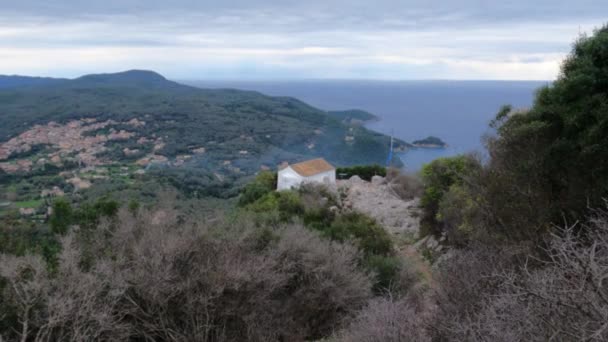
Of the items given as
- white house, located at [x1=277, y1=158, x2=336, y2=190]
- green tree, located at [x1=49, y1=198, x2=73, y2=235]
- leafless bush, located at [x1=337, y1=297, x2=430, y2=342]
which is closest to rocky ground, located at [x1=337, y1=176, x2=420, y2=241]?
white house, located at [x1=277, y1=158, x2=336, y2=190]

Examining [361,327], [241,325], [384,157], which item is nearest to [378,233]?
[241,325]

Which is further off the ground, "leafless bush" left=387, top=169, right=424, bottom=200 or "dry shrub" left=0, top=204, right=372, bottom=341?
"dry shrub" left=0, top=204, right=372, bottom=341

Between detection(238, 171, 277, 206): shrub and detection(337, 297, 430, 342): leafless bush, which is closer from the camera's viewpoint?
detection(337, 297, 430, 342): leafless bush

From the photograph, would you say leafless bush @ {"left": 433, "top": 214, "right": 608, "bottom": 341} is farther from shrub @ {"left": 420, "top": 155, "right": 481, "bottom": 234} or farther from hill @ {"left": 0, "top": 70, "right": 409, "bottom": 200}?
hill @ {"left": 0, "top": 70, "right": 409, "bottom": 200}

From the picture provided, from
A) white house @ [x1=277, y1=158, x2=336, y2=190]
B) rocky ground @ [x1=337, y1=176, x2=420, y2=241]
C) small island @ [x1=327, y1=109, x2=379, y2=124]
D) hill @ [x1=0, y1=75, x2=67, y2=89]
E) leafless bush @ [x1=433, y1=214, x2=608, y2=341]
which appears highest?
hill @ [x1=0, y1=75, x2=67, y2=89]

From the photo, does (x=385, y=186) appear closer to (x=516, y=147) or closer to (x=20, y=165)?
(x=516, y=147)

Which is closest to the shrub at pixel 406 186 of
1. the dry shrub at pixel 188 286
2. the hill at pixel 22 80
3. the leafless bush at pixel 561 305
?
the dry shrub at pixel 188 286

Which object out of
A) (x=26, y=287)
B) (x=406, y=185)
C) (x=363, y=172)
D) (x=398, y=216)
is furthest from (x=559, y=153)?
(x=363, y=172)

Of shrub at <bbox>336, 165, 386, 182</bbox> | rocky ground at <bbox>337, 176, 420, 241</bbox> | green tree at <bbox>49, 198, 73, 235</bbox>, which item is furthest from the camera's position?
shrub at <bbox>336, 165, 386, 182</bbox>
